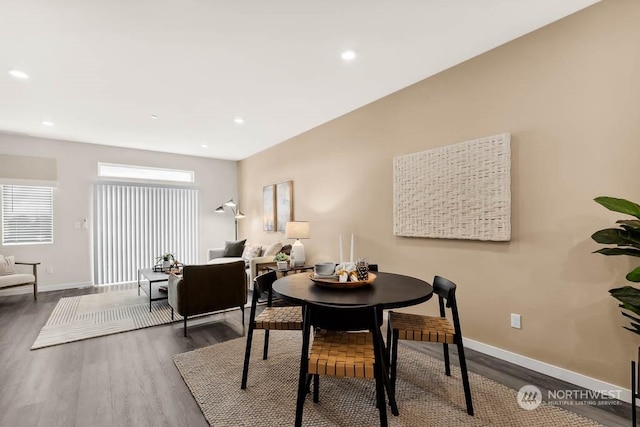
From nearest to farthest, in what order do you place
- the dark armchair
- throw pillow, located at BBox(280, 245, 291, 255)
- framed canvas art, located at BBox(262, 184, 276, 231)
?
the dark armchair < throw pillow, located at BBox(280, 245, 291, 255) < framed canvas art, located at BBox(262, 184, 276, 231)

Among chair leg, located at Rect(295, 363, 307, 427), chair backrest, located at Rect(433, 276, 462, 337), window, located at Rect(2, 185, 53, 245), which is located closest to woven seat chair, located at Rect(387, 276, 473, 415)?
chair backrest, located at Rect(433, 276, 462, 337)

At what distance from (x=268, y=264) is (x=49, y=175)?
4.29 meters

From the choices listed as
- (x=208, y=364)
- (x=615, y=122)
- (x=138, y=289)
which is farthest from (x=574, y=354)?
(x=138, y=289)

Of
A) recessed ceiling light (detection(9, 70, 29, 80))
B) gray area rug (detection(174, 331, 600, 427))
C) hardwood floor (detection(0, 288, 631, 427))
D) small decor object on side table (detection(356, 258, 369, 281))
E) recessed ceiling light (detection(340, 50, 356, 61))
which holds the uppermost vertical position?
recessed ceiling light (detection(340, 50, 356, 61))

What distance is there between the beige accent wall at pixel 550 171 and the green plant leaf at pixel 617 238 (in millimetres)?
345

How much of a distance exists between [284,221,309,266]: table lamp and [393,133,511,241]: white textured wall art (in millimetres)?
1530

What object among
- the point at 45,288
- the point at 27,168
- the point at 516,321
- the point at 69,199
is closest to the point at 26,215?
the point at 69,199

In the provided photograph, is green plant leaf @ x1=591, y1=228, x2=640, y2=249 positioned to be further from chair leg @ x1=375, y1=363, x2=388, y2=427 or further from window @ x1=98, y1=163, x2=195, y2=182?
window @ x1=98, y1=163, x2=195, y2=182

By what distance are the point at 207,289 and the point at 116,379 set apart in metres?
1.18

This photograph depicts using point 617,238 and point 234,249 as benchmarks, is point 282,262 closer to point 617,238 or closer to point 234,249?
point 234,249

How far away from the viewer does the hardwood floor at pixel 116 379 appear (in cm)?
192

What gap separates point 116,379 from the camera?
2387 mm

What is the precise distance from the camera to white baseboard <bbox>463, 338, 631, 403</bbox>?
205cm

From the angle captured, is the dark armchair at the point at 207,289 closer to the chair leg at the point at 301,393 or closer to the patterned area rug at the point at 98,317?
the patterned area rug at the point at 98,317
